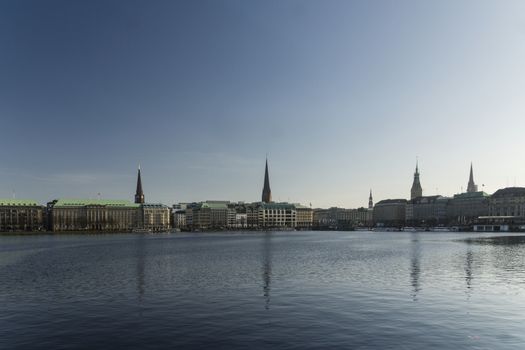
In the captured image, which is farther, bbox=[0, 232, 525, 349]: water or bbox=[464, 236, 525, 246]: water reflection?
bbox=[464, 236, 525, 246]: water reflection

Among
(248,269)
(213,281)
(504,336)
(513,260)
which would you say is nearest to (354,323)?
(504,336)

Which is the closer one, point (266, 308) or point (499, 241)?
point (266, 308)

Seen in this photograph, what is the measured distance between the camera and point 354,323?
2558cm

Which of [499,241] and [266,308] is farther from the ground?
[266,308]

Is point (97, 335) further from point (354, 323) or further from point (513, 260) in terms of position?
point (513, 260)

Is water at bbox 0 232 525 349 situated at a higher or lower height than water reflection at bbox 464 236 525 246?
higher

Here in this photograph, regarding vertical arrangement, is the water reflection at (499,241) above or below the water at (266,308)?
below

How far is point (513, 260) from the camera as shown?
6081 cm

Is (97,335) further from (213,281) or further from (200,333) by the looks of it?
(213,281)

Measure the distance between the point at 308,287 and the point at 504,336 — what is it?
1757 centimetres

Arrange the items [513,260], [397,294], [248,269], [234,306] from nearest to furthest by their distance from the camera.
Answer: [234,306] → [397,294] → [248,269] → [513,260]

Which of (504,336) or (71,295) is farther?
(71,295)

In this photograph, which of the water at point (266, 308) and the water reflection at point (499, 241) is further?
the water reflection at point (499, 241)

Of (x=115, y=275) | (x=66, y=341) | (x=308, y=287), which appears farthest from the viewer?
(x=115, y=275)
